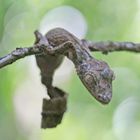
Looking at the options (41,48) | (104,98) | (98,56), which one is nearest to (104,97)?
(104,98)

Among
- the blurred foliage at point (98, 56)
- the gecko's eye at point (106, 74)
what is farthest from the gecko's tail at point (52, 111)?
the blurred foliage at point (98, 56)

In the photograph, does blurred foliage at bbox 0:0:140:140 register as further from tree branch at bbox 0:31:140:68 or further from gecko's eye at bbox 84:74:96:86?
gecko's eye at bbox 84:74:96:86

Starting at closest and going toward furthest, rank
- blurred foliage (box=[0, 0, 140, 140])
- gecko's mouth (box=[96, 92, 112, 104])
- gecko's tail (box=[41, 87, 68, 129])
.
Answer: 1. gecko's mouth (box=[96, 92, 112, 104])
2. gecko's tail (box=[41, 87, 68, 129])
3. blurred foliage (box=[0, 0, 140, 140])

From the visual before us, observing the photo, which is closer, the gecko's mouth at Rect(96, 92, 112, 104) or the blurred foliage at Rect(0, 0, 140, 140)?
the gecko's mouth at Rect(96, 92, 112, 104)

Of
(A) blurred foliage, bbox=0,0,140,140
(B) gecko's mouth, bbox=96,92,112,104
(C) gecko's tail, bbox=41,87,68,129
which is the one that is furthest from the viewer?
(A) blurred foliage, bbox=0,0,140,140

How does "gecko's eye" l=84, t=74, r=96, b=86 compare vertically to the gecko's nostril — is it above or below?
above

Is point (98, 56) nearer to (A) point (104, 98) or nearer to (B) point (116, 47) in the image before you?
(B) point (116, 47)

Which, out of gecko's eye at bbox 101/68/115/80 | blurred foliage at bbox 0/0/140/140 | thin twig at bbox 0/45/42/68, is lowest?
blurred foliage at bbox 0/0/140/140

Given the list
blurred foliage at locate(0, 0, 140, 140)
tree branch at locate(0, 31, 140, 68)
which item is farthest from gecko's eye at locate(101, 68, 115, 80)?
blurred foliage at locate(0, 0, 140, 140)

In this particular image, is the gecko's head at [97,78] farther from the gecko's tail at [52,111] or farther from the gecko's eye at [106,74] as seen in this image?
the gecko's tail at [52,111]
